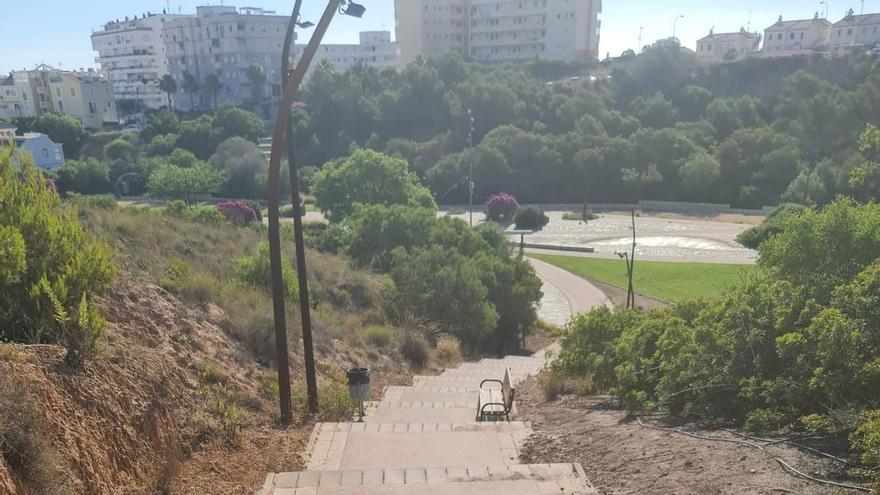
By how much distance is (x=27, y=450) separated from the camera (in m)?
3.94

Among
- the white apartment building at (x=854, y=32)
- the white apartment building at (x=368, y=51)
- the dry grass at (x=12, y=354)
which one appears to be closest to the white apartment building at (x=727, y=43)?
the white apartment building at (x=854, y=32)

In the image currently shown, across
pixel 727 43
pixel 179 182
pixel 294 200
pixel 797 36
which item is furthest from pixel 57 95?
pixel 797 36

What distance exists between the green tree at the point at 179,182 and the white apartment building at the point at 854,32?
3584 inches

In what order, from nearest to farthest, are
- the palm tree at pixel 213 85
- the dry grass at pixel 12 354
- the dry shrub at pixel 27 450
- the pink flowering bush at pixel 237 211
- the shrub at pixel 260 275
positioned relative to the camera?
the dry shrub at pixel 27 450 < the dry grass at pixel 12 354 < the shrub at pixel 260 275 < the pink flowering bush at pixel 237 211 < the palm tree at pixel 213 85

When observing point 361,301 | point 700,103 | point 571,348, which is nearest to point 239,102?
point 700,103

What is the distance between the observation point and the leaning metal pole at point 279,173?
6.41m

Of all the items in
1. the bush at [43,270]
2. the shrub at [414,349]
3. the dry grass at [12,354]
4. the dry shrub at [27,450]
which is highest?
the bush at [43,270]

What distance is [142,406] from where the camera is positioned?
5.46 m

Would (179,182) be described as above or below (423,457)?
above

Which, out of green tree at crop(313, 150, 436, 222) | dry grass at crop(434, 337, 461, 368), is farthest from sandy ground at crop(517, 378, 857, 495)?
green tree at crop(313, 150, 436, 222)

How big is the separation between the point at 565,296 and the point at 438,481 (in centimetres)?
2556

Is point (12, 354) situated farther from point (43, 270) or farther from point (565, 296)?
point (565, 296)

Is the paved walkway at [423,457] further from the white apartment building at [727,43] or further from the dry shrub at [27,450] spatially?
the white apartment building at [727,43]

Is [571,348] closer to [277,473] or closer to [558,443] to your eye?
[558,443]
